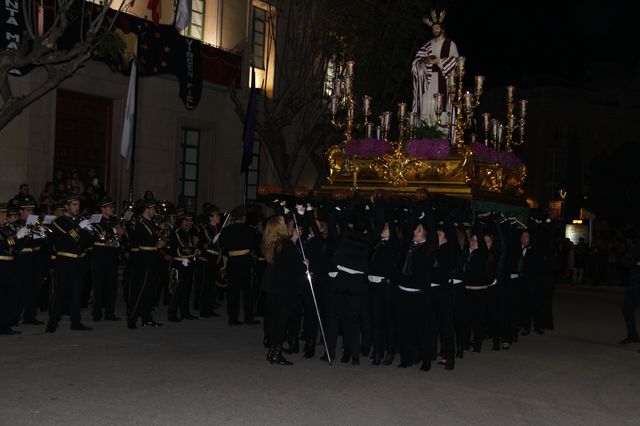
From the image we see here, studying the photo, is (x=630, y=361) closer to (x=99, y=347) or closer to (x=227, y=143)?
(x=99, y=347)

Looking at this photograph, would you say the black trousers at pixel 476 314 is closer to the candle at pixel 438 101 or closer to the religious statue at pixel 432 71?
the candle at pixel 438 101

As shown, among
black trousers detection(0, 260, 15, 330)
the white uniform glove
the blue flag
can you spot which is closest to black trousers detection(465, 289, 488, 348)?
the white uniform glove

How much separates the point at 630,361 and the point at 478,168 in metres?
4.27

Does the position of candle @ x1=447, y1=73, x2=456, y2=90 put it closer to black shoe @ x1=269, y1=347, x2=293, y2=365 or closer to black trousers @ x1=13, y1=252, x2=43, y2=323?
black shoe @ x1=269, y1=347, x2=293, y2=365

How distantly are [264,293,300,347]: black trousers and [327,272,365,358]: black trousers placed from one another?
0.52 m

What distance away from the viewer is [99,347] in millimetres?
11492

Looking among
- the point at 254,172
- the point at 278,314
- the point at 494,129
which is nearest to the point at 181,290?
the point at 278,314

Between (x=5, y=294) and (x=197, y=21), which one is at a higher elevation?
(x=197, y=21)

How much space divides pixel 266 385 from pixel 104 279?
6.14 meters

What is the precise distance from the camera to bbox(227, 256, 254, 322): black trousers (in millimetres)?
15078

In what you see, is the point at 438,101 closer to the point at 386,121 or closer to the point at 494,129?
the point at 386,121

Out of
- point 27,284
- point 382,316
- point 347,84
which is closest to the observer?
point 382,316

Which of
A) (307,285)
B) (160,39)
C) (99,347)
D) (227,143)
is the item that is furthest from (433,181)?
(227,143)

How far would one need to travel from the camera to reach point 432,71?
1650 cm
